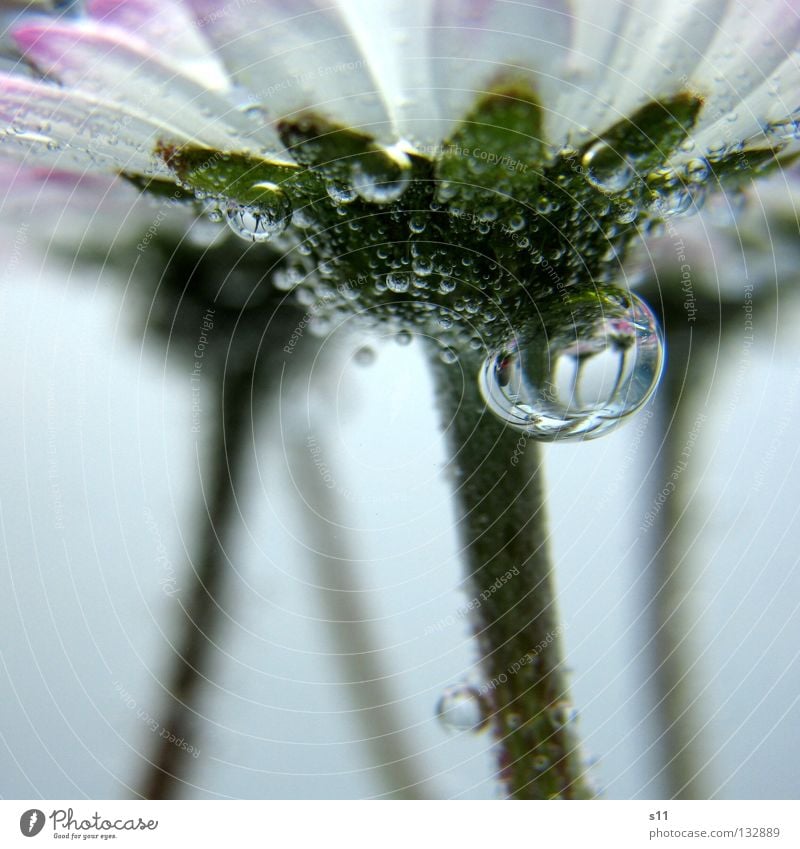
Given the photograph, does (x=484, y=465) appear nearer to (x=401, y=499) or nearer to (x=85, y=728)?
(x=401, y=499)

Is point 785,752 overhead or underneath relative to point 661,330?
underneath

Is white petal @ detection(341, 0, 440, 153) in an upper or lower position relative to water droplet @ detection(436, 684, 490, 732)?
upper

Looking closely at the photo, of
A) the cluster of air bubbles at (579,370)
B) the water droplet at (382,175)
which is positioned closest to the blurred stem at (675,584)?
the cluster of air bubbles at (579,370)

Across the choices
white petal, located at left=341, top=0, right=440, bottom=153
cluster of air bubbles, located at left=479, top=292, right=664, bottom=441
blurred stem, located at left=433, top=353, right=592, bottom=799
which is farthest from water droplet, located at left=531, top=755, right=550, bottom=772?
white petal, located at left=341, top=0, right=440, bottom=153

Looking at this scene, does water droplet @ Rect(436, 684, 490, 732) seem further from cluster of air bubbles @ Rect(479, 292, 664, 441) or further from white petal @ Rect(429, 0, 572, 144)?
white petal @ Rect(429, 0, 572, 144)

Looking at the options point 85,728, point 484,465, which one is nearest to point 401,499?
point 484,465

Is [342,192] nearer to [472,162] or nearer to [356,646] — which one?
[472,162]
